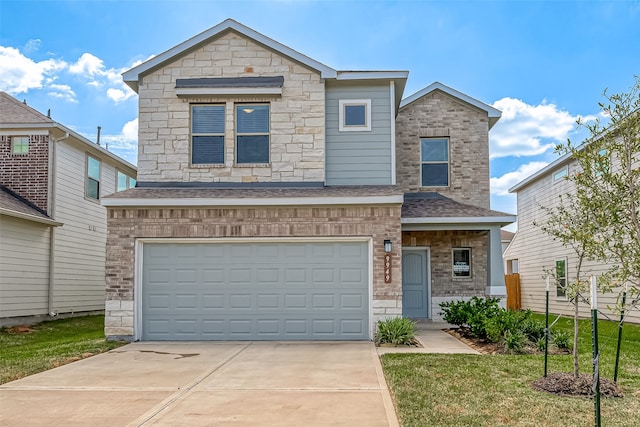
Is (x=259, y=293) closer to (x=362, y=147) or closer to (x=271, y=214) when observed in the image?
(x=271, y=214)

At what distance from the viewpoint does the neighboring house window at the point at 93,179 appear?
19.3 meters

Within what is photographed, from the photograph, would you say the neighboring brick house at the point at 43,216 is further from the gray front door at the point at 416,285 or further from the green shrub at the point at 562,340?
the green shrub at the point at 562,340

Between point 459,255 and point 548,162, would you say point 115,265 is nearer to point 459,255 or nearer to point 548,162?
point 459,255

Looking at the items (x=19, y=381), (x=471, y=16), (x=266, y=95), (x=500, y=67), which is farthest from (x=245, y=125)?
(x=500, y=67)

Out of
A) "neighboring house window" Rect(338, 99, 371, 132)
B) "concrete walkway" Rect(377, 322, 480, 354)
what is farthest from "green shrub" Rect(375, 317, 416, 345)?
"neighboring house window" Rect(338, 99, 371, 132)

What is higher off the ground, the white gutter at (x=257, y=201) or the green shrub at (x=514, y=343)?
the white gutter at (x=257, y=201)

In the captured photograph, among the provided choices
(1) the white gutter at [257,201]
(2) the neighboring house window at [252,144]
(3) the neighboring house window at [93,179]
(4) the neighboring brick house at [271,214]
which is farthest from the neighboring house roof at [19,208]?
(2) the neighboring house window at [252,144]

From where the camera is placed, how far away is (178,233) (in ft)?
39.9

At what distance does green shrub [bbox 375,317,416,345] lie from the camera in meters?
11.3

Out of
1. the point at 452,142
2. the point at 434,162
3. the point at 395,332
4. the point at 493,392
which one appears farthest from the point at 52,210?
the point at 493,392

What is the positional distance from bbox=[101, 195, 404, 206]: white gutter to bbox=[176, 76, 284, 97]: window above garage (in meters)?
2.83

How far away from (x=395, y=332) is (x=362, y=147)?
460 centimetres

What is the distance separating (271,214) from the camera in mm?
12125

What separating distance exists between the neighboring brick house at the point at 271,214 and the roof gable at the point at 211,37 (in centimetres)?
3
